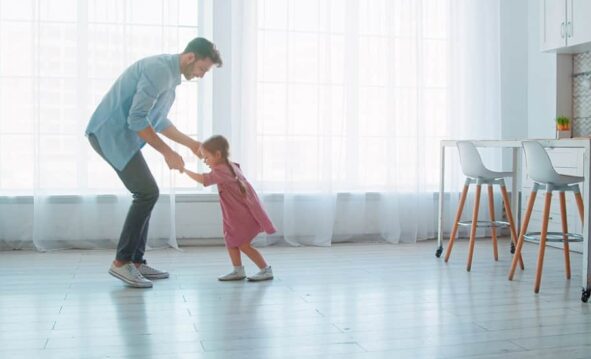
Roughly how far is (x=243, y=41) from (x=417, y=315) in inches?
114

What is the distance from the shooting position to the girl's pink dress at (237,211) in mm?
3955

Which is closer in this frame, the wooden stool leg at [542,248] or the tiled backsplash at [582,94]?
the wooden stool leg at [542,248]

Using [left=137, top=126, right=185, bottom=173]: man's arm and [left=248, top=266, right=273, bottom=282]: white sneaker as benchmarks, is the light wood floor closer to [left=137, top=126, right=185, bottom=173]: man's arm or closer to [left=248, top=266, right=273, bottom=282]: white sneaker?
[left=248, top=266, right=273, bottom=282]: white sneaker

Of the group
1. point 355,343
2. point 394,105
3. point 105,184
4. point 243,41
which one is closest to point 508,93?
point 394,105

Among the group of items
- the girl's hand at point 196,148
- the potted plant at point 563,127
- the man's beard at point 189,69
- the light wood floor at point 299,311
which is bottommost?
the light wood floor at point 299,311

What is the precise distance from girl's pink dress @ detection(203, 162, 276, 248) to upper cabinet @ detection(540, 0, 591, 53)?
286cm

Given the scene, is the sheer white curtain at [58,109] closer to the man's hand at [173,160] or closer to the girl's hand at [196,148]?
the girl's hand at [196,148]

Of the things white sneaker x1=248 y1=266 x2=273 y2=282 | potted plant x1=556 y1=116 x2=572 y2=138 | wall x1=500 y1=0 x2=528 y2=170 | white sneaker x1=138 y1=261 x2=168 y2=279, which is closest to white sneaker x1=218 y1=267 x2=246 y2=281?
white sneaker x1=248 y1=266 x2=273 y2=282

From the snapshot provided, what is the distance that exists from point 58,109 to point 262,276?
7.14ft

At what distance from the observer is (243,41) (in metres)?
5.39

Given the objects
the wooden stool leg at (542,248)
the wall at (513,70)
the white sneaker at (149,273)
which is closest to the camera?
the wooden stool leg at (542,248)

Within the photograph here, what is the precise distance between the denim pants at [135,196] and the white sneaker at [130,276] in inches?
1.8

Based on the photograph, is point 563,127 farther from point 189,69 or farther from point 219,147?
point 189,69

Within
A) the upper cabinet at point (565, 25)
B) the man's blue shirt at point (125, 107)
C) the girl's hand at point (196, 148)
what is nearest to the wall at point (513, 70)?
the upper cabinet at point (565, 25)
